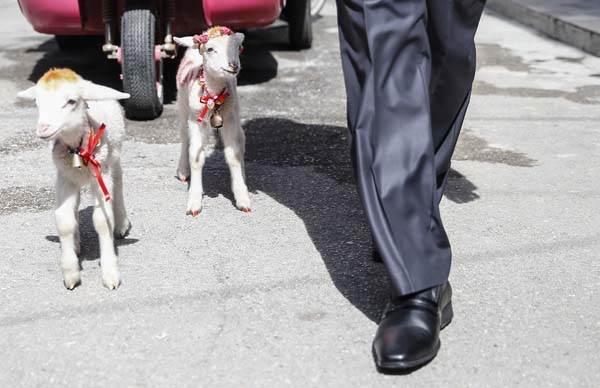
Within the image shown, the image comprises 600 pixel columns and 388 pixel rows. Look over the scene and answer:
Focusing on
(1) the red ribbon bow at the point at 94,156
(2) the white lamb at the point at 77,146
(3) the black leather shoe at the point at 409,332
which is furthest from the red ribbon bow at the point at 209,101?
(3) the black leather shoe at the point at 409,332

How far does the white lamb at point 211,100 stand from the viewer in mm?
4012

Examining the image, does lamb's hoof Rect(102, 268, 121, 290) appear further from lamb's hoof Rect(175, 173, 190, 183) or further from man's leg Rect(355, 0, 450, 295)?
lamb's hoof Rect(175, 173, 190, 183)

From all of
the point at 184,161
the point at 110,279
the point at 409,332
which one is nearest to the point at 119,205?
the point at 110,279

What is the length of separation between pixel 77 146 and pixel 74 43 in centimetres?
522

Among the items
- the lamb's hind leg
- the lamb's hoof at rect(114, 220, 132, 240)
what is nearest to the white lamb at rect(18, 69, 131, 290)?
the lamb's hind leg

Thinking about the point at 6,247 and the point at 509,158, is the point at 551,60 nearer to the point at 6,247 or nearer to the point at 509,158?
the point at 509,158

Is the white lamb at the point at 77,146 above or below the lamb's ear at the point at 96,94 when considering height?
below

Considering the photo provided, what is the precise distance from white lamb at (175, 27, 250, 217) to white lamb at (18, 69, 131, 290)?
574mm

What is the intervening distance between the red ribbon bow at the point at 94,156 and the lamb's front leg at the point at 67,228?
11 cm

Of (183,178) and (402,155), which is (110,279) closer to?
(402,155)

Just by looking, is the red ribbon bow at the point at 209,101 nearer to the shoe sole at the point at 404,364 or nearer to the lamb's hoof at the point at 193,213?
the lamb's hoof at the point at 193,213

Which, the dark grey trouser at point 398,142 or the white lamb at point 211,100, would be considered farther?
the white lamb at point 211,100

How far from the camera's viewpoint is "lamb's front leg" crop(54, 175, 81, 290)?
337 centimetres

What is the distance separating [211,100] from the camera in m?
4.12
